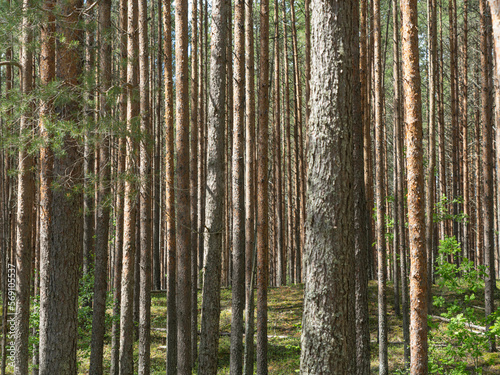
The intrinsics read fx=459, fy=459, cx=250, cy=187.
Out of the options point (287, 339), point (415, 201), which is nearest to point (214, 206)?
point (415, 201)

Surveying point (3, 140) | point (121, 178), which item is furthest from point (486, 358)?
point (3, 140)

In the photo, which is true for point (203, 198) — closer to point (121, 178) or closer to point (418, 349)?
point (121, 178)

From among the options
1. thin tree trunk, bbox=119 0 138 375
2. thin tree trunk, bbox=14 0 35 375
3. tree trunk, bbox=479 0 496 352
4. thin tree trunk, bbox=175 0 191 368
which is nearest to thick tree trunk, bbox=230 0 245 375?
thin tree trunk, bbox=175 0 191 368

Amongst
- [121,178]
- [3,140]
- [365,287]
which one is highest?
[3,140]

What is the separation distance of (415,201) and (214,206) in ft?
11.0

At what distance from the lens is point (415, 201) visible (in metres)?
7.01

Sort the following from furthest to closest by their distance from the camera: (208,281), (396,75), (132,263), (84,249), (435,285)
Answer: (435,285)
(84,249)
(396,75)
(132,263)
(208,281)

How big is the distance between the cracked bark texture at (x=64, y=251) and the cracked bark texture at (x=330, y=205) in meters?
4.01

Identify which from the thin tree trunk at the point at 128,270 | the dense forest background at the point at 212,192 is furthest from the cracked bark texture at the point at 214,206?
the thin tree trunk at the point at 128,270

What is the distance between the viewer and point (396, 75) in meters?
12.0

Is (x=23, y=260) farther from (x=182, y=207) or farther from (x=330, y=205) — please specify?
(x=330, y=205)

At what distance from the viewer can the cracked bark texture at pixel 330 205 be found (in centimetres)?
434

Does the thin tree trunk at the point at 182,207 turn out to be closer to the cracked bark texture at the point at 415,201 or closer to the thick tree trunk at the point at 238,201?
the thick tree trunk at the point at 238,201

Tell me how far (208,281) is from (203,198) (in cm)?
695
